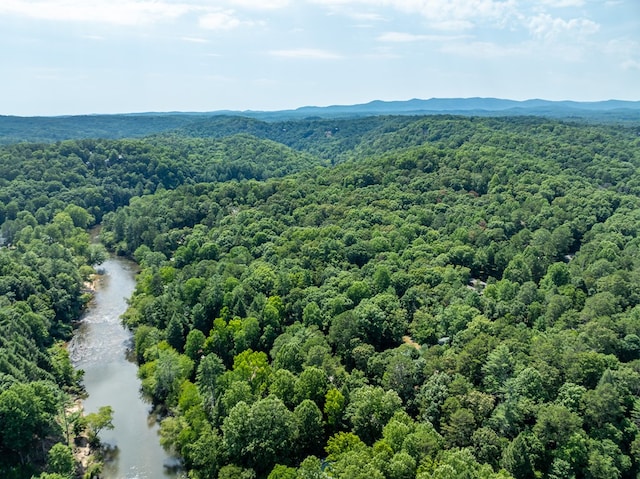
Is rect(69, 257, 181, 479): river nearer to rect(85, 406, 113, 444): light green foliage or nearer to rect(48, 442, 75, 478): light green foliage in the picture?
rect(85, 406, 113, 444): light green foliage

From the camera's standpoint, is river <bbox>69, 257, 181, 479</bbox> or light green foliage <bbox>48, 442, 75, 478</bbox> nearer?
light green foliage <bbox>48, 442, 75, 478</bbox>

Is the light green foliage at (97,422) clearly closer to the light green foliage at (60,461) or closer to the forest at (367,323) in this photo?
the forest at (367,323)

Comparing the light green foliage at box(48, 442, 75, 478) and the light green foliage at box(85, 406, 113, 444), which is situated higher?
the light green foliage at box(48, 442, 75, 478)

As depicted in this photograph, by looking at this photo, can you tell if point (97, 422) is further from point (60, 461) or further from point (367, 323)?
point (367, 323)

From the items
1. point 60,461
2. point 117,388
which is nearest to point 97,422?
point 60,461

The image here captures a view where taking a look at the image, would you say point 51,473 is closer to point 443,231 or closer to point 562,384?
point 562,384

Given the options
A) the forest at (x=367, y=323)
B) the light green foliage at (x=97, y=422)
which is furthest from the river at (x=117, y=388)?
the forest at (x=367, y=323)

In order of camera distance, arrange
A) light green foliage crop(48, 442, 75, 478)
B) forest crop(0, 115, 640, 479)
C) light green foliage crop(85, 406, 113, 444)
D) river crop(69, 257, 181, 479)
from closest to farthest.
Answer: light green foliage crop(48, 442, 75, 478), forest crop(0, 115, 640, 479), river crop(69, 257, 181, 479), light green foliage crop(85, 406, 113, 444)

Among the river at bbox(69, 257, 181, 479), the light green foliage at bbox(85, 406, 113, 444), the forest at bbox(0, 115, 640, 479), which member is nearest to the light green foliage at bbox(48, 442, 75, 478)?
the forest at bbox(0, 115, 640, 479)
